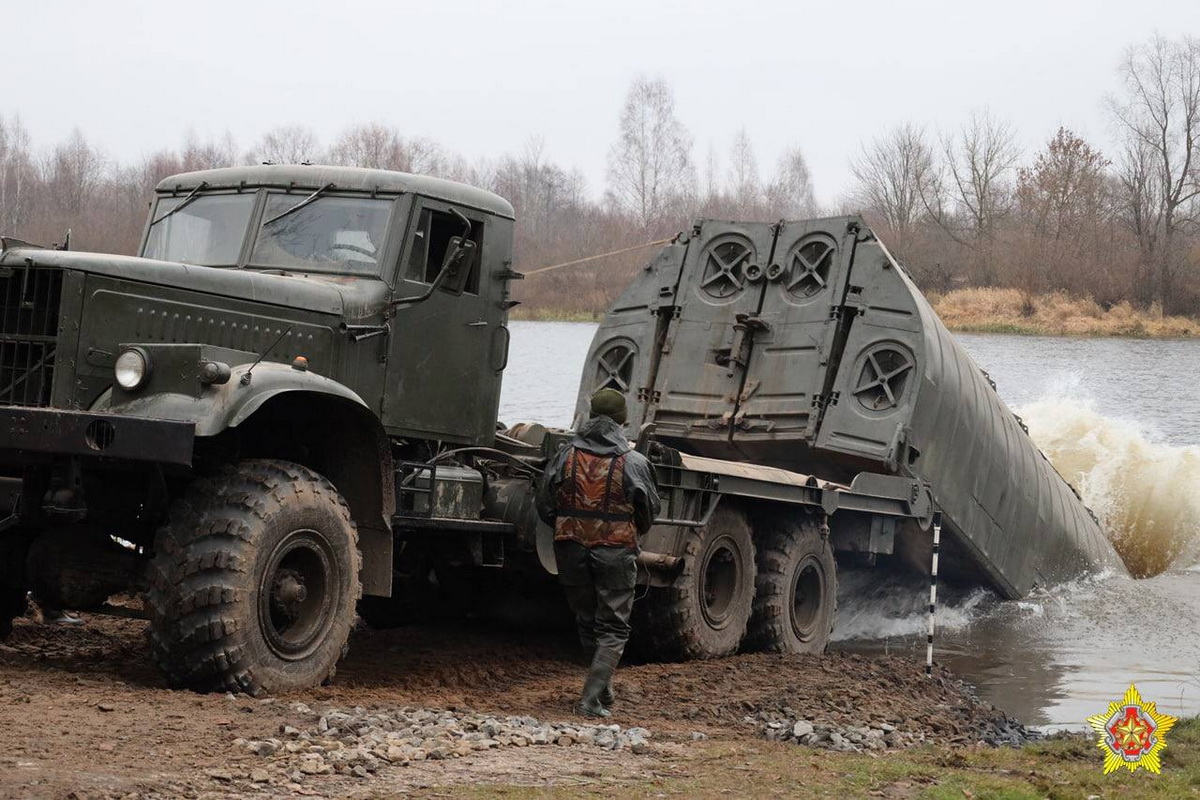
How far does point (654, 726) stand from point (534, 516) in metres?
1.63

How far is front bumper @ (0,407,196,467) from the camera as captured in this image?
6.10 metres

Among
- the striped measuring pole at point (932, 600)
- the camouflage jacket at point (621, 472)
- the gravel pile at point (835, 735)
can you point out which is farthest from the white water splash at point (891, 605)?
the camouflage jacket at point (621, 472)

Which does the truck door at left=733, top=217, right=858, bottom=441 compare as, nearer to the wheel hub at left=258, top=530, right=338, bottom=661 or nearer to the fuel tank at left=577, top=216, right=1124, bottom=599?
the fuel tank at left=577, top=216, right=1124, bottom=599

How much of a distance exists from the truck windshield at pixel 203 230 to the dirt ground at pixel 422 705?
2.09 m

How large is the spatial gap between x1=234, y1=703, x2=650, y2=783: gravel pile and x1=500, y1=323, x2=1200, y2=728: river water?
3763 mm

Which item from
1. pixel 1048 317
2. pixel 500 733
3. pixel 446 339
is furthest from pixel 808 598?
pixel 1048 317

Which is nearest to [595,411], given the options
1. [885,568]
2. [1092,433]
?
[885,568]

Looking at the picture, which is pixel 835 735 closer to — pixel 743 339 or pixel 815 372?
pixel 815 372

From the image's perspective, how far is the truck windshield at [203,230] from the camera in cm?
799

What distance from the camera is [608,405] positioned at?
7535 mm

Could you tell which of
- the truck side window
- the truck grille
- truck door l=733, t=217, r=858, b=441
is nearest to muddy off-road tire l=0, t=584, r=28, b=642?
the truck grille

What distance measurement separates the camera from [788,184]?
204ft

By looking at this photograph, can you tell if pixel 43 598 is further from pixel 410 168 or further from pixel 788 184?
pixel 788 184

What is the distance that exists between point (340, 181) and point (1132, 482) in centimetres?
1372
